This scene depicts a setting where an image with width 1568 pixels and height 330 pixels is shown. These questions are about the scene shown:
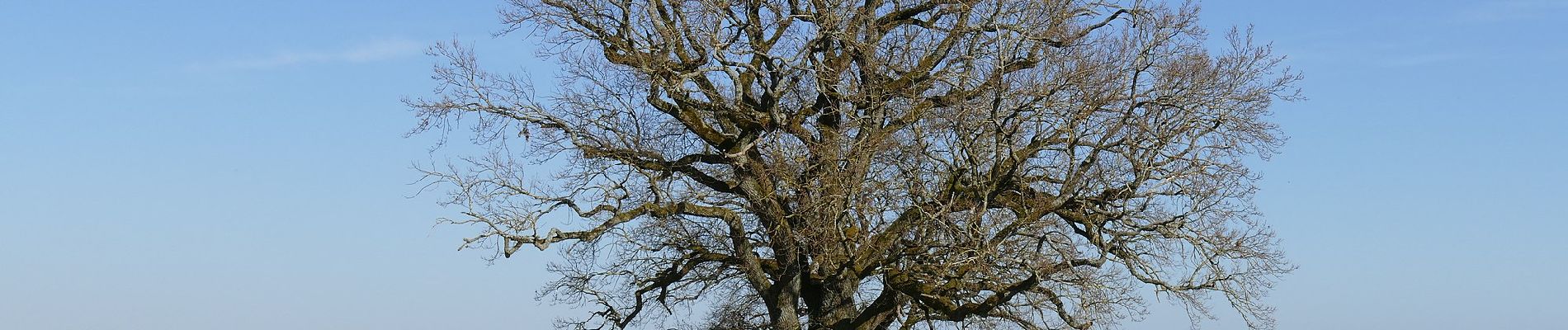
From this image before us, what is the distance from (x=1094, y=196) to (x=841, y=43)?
3.50 meters

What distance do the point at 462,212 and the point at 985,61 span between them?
21.0 feet

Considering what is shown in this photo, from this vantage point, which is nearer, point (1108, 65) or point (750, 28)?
point (1108, 65)

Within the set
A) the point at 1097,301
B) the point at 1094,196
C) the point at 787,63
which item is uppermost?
the point at 787,63

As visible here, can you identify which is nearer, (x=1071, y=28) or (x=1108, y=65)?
(x=1108, y=65)

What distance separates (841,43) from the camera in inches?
692

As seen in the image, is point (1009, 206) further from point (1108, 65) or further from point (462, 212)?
point (462, 212)

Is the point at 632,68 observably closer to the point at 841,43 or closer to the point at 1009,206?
the point at 841,43

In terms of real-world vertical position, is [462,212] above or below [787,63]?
below

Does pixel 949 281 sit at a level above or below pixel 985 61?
below

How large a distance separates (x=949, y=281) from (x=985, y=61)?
8.72ft

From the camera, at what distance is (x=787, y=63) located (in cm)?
1725

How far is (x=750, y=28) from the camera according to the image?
17859 millimetres

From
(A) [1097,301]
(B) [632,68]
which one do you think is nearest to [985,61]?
(A) [1097,301]

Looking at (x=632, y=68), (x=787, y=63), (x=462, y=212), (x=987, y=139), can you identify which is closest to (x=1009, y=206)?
(x=987, y=139)
